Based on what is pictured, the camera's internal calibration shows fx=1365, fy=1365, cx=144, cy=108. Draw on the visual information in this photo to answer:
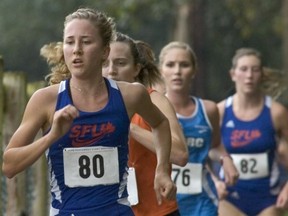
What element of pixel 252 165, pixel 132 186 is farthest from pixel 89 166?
pixel 252 165

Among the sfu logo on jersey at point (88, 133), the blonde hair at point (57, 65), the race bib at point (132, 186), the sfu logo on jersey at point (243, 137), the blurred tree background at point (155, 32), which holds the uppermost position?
the blurred tree background at point (155, 32)

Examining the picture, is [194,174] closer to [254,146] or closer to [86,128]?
[254,146]

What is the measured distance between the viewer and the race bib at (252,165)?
37.6 ft

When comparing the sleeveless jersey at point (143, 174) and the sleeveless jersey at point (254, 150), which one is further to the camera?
the sleeveless jersey at point (254, 150)

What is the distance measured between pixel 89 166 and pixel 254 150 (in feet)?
16.6

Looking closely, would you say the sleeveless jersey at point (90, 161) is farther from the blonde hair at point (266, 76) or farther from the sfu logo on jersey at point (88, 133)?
the blonde hair at point (266, 76)

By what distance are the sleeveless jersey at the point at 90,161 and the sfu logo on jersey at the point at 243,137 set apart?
4988 mm

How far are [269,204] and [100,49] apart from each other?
5212mm

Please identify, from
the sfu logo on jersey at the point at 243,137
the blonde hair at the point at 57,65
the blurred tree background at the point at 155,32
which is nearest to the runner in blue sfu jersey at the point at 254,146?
the sfu logo on jersey at the point at 243,137

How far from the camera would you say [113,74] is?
7.80 meters

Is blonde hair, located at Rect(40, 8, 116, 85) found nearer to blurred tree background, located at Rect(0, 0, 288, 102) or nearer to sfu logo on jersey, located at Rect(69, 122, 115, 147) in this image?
sfu logo on jersey, located at Rect(69, 122, 115, 147)

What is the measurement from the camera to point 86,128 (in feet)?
21.1

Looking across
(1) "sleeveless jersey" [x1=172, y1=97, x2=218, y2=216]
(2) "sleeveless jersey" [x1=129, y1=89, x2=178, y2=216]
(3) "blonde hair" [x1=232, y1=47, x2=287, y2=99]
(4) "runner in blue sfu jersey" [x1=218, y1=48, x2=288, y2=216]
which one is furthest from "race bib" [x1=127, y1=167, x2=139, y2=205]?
(3) "blonde hair" [x1=232, y1=47, x2=287, y2=99]

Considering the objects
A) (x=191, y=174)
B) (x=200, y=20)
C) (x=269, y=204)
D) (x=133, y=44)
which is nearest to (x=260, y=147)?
(x=269, y=204)
